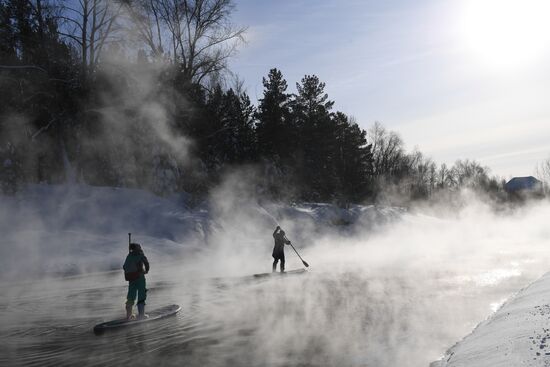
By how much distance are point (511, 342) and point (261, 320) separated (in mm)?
5236

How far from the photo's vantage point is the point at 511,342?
6.33m

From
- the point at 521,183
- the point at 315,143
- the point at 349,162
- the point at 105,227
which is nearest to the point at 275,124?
the point at 315,143

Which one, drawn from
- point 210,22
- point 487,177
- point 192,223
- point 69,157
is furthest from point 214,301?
point 487,177

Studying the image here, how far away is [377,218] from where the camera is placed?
50.0 metres

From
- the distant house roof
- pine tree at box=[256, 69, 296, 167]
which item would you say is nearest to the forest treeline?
pine tree at box=[256, 69, 296, 167]

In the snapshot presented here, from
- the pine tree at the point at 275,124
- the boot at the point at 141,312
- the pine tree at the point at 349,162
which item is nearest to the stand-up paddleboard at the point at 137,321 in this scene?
the boot at the point at 141,312

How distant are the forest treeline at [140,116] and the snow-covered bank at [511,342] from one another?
23.3m

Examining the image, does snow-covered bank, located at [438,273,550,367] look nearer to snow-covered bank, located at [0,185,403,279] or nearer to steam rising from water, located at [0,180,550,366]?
steam rising from water, located at [0,180,550,366]

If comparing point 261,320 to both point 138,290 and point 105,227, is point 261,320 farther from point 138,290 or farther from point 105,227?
point 105,227

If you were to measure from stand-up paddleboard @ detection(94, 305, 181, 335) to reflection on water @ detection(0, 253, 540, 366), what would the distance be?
14cm

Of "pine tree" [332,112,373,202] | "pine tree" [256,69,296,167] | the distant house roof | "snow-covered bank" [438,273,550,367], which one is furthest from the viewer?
the distant house roof

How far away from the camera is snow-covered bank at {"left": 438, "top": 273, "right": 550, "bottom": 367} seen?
5.59 meters

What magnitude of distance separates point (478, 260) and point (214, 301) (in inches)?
530

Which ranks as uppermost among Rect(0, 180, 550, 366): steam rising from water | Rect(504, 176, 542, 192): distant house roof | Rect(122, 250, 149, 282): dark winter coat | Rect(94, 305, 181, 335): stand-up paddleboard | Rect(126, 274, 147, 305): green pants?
Rect(504, 176, 542, 192): distant house roof
